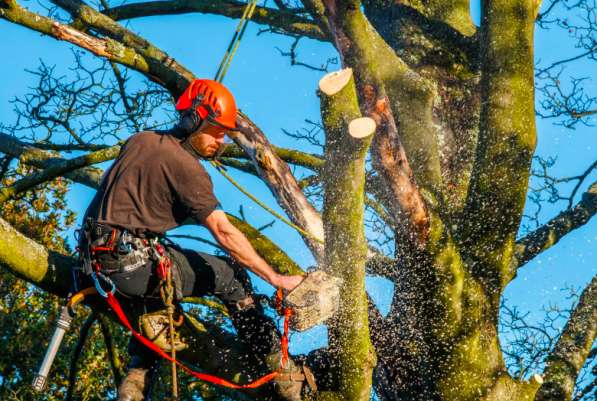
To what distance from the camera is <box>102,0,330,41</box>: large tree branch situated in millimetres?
7004

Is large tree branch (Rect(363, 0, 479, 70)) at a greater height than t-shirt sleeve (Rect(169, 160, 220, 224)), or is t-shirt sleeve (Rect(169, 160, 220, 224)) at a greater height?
large tree branch (Rect(363, 0, 479, 70))

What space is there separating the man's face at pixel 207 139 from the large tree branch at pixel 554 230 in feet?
7.08

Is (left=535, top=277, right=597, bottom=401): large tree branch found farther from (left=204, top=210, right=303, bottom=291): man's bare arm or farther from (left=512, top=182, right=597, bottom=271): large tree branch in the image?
(left=204, top=210, right=303, bottom=291): man's bare arm

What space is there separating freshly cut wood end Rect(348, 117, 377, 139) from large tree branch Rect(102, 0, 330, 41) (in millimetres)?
3451

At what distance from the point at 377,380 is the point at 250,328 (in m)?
1.09

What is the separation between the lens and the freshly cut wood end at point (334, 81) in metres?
3.73

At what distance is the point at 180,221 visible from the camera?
4.07 meters

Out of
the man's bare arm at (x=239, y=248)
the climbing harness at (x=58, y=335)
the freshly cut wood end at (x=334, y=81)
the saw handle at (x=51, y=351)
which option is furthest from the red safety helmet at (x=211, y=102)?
the saw handle at (x=51, y=351)

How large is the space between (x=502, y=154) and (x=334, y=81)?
53.1 inches

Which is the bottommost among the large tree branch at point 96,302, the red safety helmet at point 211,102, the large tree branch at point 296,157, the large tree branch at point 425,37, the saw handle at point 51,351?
the saw handle at point 51,351

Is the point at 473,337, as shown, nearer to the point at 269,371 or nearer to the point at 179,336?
the point at 269,371

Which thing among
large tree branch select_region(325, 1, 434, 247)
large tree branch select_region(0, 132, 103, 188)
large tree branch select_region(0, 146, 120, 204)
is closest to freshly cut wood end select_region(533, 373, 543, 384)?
large tree branch select_region(325, 1, 434, 247)

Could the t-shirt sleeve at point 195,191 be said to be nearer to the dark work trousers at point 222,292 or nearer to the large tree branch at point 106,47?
the dark work trousers at point 222,292

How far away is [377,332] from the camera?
484cm
